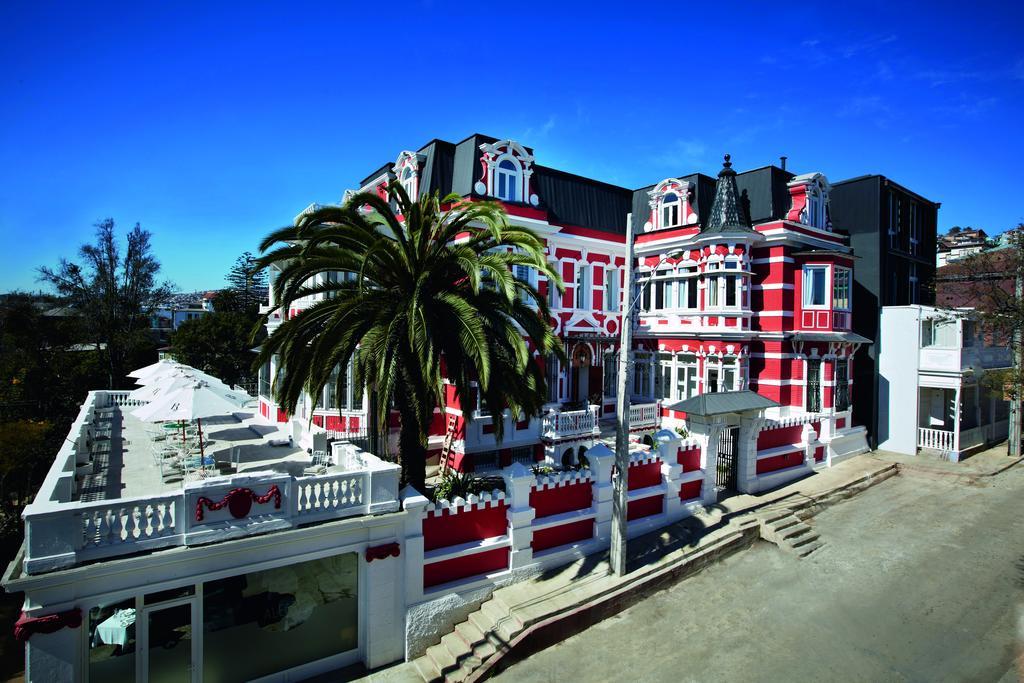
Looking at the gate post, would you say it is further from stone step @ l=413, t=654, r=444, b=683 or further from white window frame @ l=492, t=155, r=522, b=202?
white window frame @ l=492, t=155, r=522, b=202

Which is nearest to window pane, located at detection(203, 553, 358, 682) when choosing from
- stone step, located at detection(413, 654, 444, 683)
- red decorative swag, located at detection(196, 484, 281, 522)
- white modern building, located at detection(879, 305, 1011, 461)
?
red decorative swag, located at detection(196, 484, 281, 522)

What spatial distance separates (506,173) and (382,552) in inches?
567

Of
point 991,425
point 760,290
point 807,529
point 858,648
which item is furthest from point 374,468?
point 991,425

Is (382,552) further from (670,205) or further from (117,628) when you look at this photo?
(670,205)

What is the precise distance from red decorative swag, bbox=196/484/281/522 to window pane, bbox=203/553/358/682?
111 centimetres

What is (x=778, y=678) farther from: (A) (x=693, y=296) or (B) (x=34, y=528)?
(A) (x=693, y=296)

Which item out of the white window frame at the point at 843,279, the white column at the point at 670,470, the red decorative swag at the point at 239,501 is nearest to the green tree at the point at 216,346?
the red decorative swag at the point at 239,501

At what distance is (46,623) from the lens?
22.8ft

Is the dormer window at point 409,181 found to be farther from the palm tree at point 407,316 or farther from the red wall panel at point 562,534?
the red wall panel at point 562,534

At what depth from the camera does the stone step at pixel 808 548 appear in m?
12.7

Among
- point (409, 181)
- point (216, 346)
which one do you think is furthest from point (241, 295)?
point (409, 181)

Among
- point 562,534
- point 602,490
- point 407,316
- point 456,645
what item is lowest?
point 456,645

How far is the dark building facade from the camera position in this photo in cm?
2162

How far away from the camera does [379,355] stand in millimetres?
9875
